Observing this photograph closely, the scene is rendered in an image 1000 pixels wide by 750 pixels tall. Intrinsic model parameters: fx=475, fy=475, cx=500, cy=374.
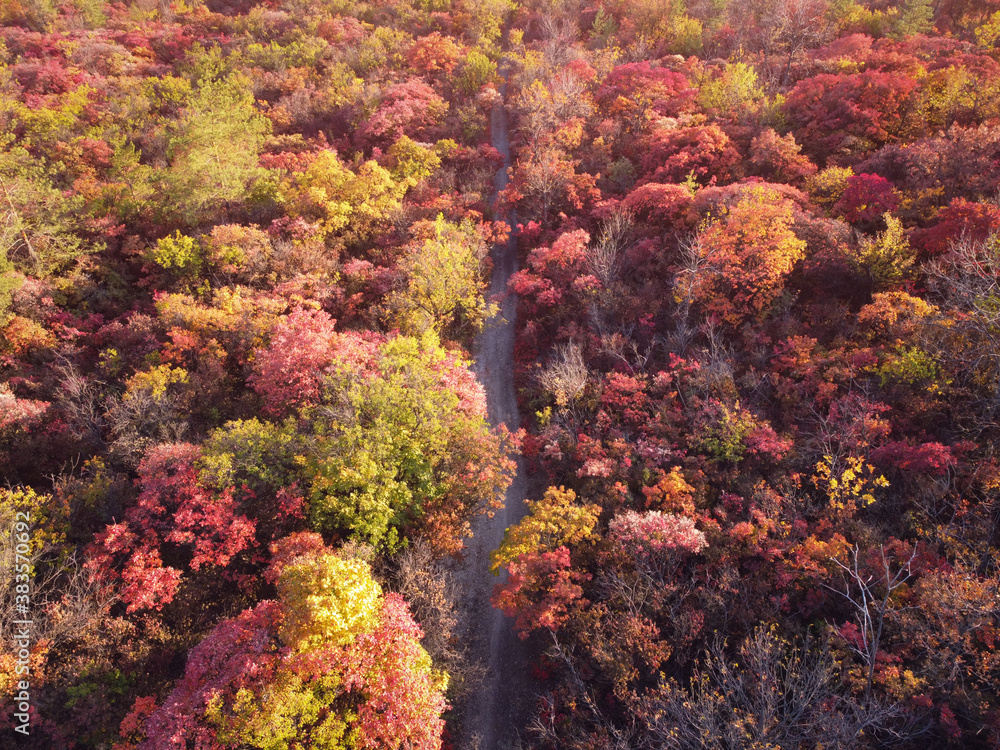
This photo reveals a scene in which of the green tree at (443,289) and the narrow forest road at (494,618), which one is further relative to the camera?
the green tree at (443,289)

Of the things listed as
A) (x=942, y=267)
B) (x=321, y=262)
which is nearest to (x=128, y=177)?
(x=321, y=262)

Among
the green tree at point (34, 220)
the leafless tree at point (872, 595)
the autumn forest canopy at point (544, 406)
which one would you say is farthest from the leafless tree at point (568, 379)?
the green tree at point (34, 220)

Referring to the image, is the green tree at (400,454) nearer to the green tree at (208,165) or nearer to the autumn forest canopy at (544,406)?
the autumn forest canopy at (544,406)

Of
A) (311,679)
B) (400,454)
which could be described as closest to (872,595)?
(400,454)

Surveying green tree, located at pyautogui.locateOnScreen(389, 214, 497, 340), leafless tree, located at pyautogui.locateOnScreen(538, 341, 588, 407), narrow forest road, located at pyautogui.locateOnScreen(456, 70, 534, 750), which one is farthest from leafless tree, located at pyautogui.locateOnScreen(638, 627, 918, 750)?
green tree, located at pyautogui.locateOnScreen(389, 214, 497, 340)

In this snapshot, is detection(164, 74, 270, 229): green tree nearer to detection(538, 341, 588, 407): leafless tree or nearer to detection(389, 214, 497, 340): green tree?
detection(389, 214, 497, 340): green tree

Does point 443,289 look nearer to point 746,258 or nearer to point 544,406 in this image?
point 544,406
